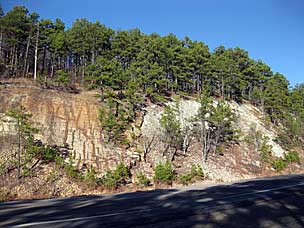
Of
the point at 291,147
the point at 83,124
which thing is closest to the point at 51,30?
the point at 83,124

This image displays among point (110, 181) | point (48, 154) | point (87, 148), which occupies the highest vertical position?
point (87, 148)

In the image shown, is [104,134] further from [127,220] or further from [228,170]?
[127,220]

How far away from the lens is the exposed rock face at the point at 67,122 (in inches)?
912

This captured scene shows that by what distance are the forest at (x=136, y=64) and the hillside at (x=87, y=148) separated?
3614 mm

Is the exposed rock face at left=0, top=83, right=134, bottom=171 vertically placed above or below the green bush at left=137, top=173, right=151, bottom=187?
above

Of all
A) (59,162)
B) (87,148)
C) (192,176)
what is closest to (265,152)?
(192,176)

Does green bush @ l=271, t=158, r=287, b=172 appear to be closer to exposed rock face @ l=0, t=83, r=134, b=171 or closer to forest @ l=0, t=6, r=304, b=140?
forest @ l=0, t=6, r=304, b=140

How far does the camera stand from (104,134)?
2600 centimetres

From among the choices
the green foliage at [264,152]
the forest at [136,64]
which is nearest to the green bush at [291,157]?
the green foliage at [264,152]

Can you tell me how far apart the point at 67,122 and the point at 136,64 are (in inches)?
515

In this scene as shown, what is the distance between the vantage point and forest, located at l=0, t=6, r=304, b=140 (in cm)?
3462

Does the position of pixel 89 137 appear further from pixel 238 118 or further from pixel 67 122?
pixel 238 118

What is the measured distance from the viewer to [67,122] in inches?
1027

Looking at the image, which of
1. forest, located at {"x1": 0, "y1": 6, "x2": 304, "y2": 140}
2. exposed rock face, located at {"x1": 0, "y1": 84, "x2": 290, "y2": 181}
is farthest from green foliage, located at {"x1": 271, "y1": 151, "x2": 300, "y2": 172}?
forest, located at {"x1": 0, "y1": 6, "x2": 304, "y2": 140}
